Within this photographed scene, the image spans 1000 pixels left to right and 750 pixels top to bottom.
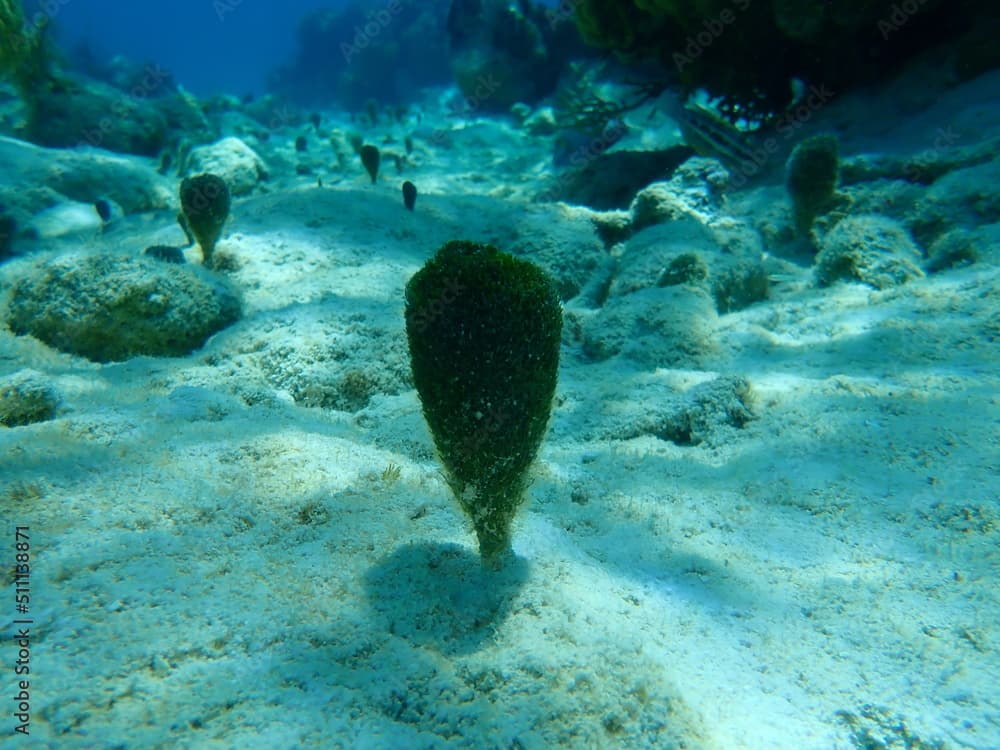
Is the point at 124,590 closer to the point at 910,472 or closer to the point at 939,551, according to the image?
the point at 939,551

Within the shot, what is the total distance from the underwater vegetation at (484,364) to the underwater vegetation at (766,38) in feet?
24.6

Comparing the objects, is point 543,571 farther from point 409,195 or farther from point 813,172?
point 409,195

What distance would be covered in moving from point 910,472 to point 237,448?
141 inches

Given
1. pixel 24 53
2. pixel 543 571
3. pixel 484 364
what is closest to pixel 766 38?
pixel 484 364

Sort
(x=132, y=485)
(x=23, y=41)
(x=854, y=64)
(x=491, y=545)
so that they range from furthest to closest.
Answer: (x=23, y=41) → (x=854, y=64) → (x=132, y=485) → (x=491, y=545)

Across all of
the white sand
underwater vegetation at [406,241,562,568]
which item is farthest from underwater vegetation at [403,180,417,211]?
underwater vegetation at [406,241,562,568]

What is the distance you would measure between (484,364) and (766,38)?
863cm

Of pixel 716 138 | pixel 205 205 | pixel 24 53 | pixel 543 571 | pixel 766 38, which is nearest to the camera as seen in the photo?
pixel 543 571

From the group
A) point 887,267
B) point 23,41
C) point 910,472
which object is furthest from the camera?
point 23,41

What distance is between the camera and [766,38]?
7.98m

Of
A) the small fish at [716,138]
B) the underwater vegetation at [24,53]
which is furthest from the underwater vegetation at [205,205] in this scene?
the underwater vegetation at [24,53]

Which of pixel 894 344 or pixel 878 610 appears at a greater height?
pixel 894 344

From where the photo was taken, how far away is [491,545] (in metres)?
2.36

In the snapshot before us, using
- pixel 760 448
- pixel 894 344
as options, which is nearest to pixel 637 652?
pixel 760 448
